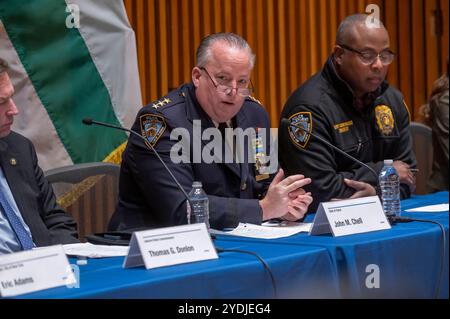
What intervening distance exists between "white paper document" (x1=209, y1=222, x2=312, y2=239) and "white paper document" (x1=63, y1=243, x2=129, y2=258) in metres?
0.46

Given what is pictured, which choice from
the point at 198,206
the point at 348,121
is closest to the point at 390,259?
the point at 198,206

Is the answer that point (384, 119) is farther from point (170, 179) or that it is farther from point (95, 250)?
point (95, 250)

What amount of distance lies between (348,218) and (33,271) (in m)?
1.20

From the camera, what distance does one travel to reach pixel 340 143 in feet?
12.6

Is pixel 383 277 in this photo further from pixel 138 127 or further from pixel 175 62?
pixel 175 62

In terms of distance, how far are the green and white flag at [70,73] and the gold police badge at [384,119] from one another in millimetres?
1231

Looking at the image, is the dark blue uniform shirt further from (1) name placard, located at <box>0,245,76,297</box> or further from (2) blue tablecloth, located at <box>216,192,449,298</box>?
(1) name placard, located at <box>0,245,76,297</box>

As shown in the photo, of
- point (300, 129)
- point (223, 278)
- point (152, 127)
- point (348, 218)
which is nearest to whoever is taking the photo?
point (223, 278)

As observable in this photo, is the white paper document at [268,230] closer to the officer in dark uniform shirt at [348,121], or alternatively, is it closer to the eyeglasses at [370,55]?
the officer in dark uniform shirt at [348,121]

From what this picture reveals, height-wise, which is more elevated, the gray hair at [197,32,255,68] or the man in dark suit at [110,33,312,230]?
the gray hair at [197,32,255,68]

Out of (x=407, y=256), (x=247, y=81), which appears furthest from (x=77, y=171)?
(x=407, y=256)

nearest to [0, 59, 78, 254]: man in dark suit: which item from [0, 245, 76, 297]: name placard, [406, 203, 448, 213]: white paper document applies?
[0, 245, 76, 297]: name placard

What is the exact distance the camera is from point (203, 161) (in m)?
3.17

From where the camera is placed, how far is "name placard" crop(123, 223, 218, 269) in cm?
215
